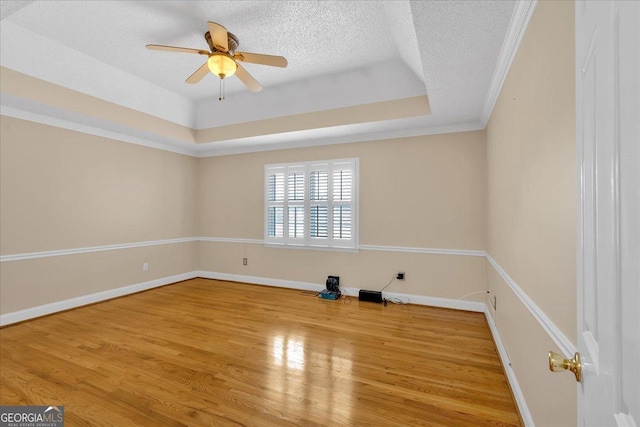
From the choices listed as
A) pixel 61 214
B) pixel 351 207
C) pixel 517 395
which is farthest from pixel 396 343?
pixel 61 214

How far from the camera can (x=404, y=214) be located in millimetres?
4066

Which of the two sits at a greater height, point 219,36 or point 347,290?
point 219,36

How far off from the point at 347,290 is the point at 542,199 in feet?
10.9

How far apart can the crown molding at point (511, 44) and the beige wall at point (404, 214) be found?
1.04m

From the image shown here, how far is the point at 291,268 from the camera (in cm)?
479

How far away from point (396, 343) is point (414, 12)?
2714 millimetres

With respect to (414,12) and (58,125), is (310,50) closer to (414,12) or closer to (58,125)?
(414,12)

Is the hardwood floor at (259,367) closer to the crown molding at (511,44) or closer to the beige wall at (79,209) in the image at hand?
the beige wall at (79,209)

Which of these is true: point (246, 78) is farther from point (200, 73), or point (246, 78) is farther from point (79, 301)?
point (79, 301)

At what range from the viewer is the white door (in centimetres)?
46

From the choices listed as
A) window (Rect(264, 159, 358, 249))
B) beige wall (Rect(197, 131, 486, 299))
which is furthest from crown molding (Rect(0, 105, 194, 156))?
window (Rect(264, 159, 358, 249))

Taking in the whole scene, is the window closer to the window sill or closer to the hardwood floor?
the window sill

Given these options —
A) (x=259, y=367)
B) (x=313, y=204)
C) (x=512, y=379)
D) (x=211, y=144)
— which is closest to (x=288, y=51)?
(x=313, y=204)

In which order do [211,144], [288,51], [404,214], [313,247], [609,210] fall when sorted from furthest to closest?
1. [211,144]
2. [313,247]
3. [404,214]
4. [288,51]
5. [609,210]
